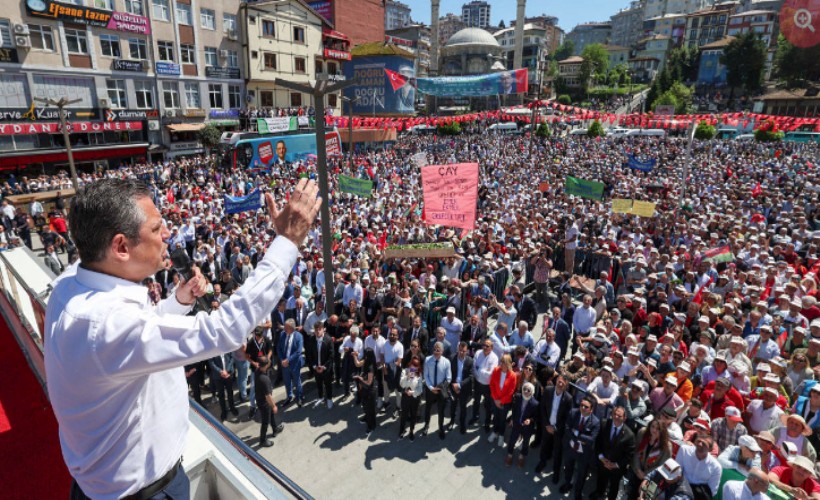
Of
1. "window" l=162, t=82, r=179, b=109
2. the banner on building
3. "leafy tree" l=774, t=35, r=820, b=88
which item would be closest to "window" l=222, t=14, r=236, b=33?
"window" l=162, t=82, r=179, b=109

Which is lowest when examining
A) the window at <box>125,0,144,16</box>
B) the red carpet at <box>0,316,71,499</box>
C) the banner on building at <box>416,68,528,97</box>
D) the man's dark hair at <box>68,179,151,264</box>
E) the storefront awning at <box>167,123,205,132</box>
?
the red carpet at <box>0,316,71,499</box>

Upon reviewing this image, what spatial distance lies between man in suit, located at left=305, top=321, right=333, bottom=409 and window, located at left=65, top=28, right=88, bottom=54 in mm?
28562

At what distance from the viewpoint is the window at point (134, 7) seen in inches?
1108

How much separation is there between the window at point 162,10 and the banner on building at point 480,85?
898 inches

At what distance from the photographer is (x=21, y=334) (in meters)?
4.06

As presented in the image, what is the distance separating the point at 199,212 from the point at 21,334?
1315cm

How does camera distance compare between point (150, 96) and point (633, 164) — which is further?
point (150, 96)

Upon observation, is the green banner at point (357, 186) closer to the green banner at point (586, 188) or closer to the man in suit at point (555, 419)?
the green banner at point (586, 188)

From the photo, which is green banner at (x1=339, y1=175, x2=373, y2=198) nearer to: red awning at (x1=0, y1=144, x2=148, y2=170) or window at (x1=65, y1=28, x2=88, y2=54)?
red awning at (x1=0, y1=144, x2=148, y2=170)

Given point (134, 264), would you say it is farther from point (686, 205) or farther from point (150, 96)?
point (150, 96)

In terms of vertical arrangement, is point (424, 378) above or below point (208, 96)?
below

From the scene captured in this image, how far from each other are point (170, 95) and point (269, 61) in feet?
30.5

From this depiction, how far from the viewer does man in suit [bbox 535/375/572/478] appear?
20.8 feet

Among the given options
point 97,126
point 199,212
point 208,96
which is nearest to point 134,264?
point 199,212
